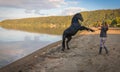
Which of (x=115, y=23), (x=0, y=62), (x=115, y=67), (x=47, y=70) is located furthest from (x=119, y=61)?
(x=115, y=23)

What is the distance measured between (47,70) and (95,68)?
223 centimetres

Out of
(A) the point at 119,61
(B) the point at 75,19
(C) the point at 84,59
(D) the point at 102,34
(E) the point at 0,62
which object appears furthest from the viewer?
(E) the point at 0,62

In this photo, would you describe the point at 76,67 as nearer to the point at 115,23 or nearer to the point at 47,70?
the point at 47,70

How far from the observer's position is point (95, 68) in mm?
11688

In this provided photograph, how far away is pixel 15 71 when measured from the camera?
12734mm

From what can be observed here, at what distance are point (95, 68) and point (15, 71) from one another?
4.05 metres

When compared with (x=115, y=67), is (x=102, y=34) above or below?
above

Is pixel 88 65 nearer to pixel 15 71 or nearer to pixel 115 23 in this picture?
pixel 15 71

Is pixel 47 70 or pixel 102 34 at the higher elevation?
pixel 102 34

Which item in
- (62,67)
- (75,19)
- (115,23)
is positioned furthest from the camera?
(115,23)

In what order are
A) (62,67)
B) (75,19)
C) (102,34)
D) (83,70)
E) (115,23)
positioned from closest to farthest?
(83,70) < (62,67) < (102,34) < (75,19) < (115,23)

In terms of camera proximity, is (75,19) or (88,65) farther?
(75,19)

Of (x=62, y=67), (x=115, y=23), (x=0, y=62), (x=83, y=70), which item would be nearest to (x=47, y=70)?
(x=62, y=67)

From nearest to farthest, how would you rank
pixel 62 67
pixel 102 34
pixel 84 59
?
pixel 62 67
pixel 84 59
pixel 102 34
